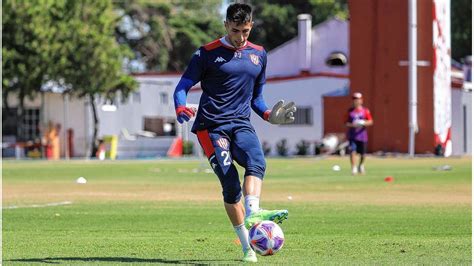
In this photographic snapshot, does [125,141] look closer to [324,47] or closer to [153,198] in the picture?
[324,47]

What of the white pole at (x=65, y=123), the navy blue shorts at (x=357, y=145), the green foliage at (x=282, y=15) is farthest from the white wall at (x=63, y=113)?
the navy blue shorts at (x=357, y=145)

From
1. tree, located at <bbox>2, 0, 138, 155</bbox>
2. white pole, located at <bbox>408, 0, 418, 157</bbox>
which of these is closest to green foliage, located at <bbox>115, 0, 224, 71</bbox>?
tree, located at <bbox>2, 0, 138, 155</bbox>

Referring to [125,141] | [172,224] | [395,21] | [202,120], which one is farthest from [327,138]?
[202,120]

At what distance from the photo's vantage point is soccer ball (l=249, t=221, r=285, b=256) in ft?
33.0

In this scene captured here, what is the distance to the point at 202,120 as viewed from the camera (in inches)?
429

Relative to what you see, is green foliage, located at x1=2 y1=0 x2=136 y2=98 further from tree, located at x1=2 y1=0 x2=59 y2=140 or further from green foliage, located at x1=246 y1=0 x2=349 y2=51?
green foliage, located at x1=246 y1=0 x2=349 y2=51

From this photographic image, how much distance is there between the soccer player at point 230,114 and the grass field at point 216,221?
0.66m

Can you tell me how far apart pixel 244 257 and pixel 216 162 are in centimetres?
87

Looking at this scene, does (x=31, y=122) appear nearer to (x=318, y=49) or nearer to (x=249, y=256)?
(x=318, y=49)

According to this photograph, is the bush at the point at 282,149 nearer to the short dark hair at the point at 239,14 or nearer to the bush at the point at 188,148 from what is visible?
the bush at the point at 188,148

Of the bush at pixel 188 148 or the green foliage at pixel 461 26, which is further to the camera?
the green foliage at pixel 461 26

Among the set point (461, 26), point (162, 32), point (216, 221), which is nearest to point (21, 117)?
point (162, 32)

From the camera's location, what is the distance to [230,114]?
1084cm

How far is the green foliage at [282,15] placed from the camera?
86812 millimetres
